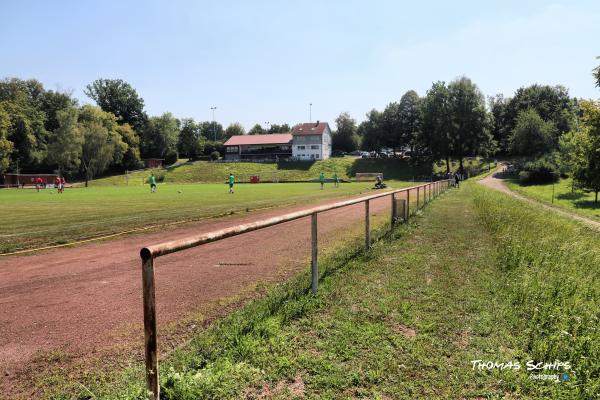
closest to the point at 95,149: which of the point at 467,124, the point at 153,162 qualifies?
the point at 153,162

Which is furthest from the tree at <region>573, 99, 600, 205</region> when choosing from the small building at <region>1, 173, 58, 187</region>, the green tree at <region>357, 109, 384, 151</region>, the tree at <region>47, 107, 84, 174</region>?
the tree at <region>47, 107, 84, 174</region>

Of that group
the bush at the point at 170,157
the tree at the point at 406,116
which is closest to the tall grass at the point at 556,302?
the tree at the point at 406,116

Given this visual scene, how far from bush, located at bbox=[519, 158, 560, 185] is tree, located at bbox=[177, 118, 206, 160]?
8554cm

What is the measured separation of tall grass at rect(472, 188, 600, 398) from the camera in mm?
3600

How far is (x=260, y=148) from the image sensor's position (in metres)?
117

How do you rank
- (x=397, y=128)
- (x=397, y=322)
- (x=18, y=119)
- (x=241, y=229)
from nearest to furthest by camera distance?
(x=241, y=229)
(x=397, y=322)
(x=18, y=119)
(x=397, y=128)

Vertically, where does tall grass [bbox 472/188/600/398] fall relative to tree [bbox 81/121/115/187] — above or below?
below

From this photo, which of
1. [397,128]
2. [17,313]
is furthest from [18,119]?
[17,313]

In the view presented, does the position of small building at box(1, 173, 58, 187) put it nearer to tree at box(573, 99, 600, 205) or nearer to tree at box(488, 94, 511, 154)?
tree at box(573, 99, 600, 205)

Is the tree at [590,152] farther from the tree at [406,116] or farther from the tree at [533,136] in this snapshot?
the tree at [406,116]

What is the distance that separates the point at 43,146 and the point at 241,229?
9933cm

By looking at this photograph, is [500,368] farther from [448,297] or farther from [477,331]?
[448,297]

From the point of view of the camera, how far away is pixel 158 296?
608 cm

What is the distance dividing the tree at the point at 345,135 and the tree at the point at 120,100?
58.6 meters
